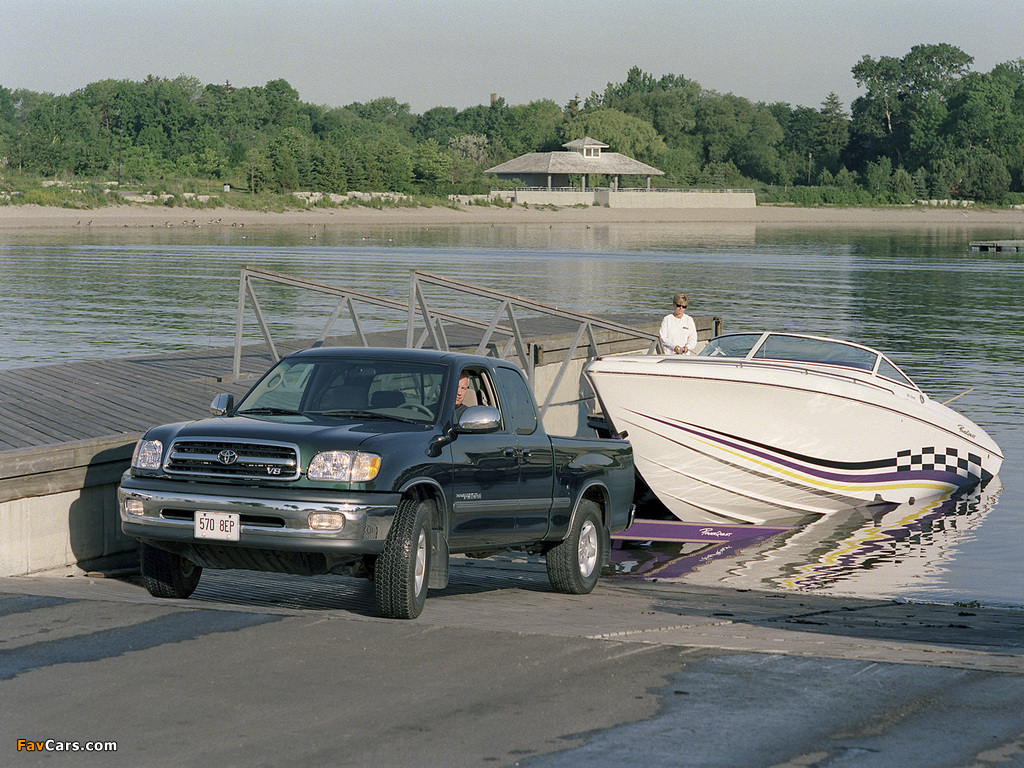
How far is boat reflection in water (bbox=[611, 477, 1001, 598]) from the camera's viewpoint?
1411cm

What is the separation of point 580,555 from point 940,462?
963 cm

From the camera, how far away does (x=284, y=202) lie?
121938 millimetres

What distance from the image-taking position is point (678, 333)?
18453 millimetres

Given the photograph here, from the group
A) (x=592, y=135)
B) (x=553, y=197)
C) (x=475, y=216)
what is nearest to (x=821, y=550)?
(x=475, y=216)

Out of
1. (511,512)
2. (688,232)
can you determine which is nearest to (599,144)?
(688,232)

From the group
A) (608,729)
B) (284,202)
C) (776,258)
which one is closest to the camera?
(608,729)

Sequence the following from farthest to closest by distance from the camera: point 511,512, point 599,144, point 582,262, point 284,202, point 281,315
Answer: point 599,144
point 284,202
point 582,262
point 281,315
point 511,512

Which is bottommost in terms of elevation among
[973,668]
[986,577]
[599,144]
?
[986,577]

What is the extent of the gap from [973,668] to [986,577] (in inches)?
314

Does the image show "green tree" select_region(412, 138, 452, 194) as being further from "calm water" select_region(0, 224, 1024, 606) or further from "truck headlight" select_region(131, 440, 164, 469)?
"truck headlight" select_region(131, 440, 164, 469)

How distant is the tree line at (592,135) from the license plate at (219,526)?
121 metres

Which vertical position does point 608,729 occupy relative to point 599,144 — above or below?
below

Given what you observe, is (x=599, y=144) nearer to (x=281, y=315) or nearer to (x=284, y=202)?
(x=284, y=202)

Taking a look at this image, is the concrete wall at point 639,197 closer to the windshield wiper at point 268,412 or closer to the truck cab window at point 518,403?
the truck cab window at point 518,403
